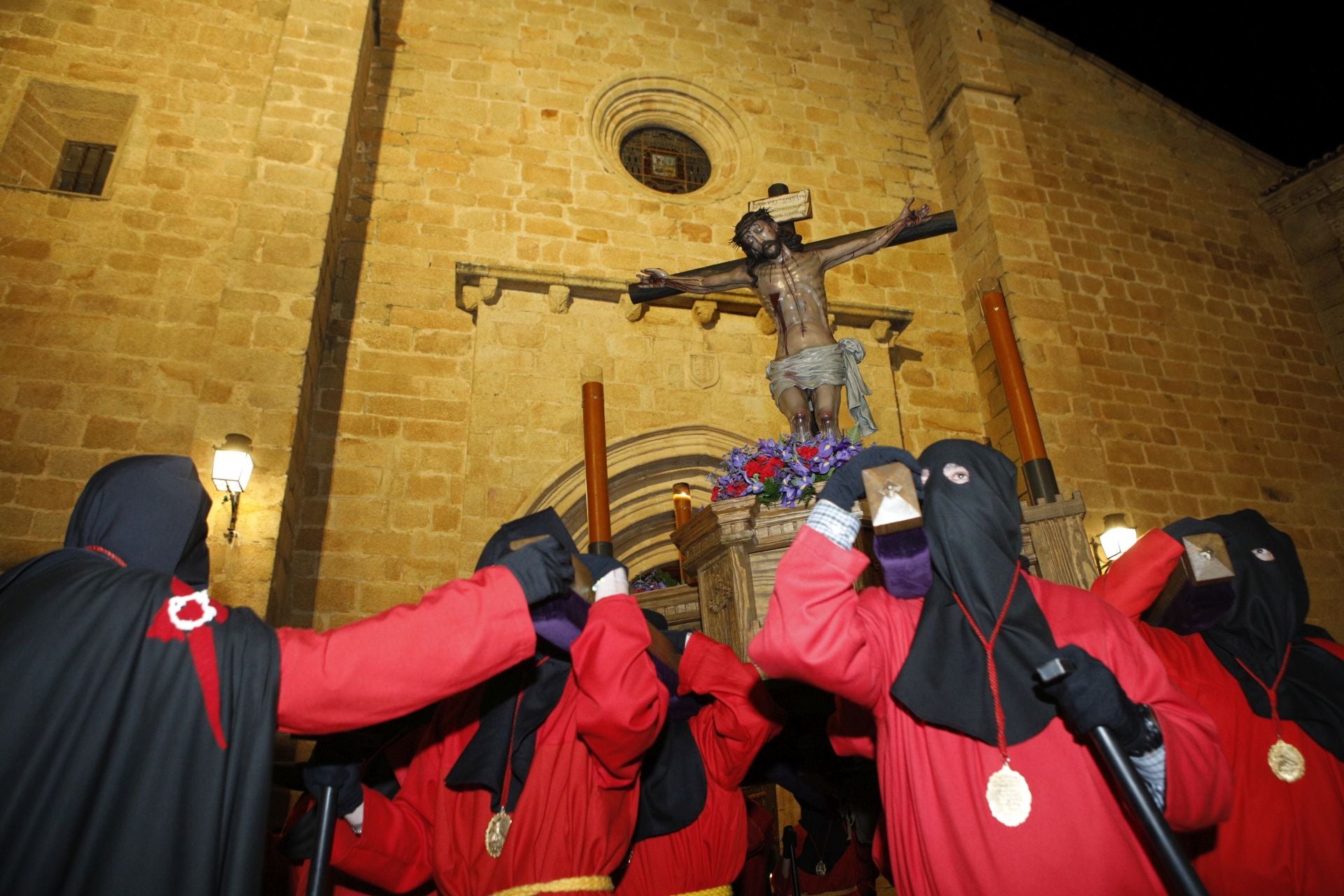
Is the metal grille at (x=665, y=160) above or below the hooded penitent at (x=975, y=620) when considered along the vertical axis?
above

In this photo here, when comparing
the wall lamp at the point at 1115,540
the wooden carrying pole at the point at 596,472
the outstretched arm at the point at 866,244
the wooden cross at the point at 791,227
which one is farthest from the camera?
the wall lamp at the point at 1115,540

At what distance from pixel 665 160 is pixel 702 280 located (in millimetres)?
4429

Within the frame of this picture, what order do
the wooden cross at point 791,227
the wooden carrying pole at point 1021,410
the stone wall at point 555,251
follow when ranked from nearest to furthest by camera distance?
the wooden carrying pole at point 1021,410 < the wooden cross at point 791,227 < the stone wall at point 555,251

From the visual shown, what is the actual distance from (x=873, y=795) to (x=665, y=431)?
4233 mm

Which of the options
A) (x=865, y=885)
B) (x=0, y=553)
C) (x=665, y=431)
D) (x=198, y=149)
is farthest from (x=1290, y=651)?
(x=198, y=149)

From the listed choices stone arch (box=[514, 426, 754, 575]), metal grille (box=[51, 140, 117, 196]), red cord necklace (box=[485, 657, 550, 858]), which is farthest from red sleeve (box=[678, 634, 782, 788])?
metal grille (box=[51, 140, 117, 196])

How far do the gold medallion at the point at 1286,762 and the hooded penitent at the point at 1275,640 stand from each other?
10cm

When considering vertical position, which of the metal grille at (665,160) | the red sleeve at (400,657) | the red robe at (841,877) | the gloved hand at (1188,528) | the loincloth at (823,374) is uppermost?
the metal grille at (665,160)

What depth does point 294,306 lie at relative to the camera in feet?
19.2

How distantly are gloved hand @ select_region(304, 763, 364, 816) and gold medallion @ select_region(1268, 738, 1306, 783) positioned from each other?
98.8 inches

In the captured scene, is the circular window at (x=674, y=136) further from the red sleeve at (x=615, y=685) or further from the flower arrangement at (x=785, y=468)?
the red sleeve at (x=615, y=685)

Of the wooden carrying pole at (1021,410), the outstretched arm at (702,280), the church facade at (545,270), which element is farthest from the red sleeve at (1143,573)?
the church facade at (545,270)

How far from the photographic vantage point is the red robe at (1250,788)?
6.94ft

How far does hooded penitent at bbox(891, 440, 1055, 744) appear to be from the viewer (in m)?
1.74
